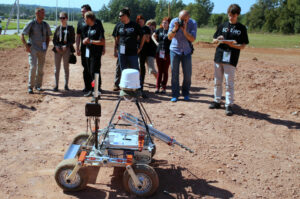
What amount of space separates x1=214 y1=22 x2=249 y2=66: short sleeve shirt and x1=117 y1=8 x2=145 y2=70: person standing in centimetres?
196

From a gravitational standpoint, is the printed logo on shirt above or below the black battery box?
above

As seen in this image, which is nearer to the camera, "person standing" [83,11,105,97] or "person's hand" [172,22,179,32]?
"person's hand" [172,22,179,32]

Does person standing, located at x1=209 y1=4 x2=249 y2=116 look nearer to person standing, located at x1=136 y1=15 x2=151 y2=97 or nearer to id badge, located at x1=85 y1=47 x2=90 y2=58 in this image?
person standing, located at x1=136 y1=15 x2=151 y2=97

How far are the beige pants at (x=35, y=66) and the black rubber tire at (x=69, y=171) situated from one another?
497 centimetres

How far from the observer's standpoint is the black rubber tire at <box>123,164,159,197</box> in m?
3.74

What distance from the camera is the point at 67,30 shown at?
330 inches

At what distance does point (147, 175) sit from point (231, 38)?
12.9 feet

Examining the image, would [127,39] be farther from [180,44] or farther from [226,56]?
[226,56]

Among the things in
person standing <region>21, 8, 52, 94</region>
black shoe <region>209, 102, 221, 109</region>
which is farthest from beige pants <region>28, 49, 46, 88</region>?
black shoe <region>209, 102, 221, 109</region>

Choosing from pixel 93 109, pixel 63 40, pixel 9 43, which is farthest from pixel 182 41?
pixel 9 43

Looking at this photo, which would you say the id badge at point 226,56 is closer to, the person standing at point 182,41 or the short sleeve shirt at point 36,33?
the person standing at point 182,41

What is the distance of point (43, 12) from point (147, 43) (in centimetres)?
272

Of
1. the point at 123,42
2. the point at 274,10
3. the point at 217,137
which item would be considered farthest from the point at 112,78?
the point at 274,10

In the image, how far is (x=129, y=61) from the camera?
7.81m
